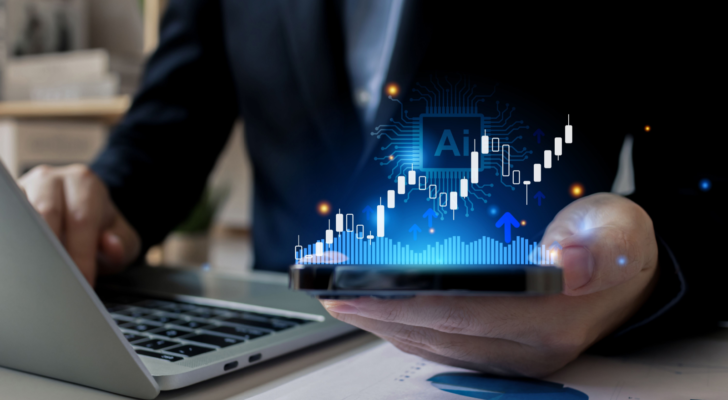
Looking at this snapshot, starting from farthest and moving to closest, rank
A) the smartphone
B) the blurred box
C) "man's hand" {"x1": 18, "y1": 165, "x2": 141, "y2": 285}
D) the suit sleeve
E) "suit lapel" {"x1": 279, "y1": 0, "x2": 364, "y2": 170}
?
the blurred box → the suit sleeve → "suit lapel" {"x1": 279, "y1": 0, "x2": 364, "y2": 170} → "man's hand" {"x1": 18, "y1": 165, "x2": 141, "y2": 285} → the smartphone

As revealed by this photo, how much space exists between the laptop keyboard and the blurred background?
107cm

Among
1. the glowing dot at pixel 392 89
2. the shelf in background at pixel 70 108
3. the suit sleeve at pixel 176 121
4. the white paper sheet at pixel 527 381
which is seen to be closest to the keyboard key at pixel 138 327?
the white paper sheet at pixel 527 381

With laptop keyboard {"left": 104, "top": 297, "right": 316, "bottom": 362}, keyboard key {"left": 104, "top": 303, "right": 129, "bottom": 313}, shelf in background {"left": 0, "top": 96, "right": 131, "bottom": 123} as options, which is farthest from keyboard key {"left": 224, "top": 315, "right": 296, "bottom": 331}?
shelf in background {"left": 0, "top": 96, "right": 131, "bottom": 123}

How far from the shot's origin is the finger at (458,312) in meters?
0.26

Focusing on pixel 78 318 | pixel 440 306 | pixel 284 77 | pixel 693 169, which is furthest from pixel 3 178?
pixel 284 77

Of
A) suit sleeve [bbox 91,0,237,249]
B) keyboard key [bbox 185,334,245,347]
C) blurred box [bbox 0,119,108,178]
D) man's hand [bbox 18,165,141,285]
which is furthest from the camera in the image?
blurred box [bbox 0,119,108,178]

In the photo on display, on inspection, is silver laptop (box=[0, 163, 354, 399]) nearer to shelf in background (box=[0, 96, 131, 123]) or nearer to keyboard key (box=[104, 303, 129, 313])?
keyboard key (box=[104, 303, 129, 313])

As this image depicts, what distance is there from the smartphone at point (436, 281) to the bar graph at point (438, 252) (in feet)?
0.12

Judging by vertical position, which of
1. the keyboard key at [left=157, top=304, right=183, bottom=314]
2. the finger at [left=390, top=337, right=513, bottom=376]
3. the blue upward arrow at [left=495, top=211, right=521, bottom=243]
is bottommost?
the finger at [left=390, top=337, right=513, bottom=376]

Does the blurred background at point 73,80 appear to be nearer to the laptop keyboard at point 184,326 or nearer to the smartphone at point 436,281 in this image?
the laptop keyboard at point 184,326

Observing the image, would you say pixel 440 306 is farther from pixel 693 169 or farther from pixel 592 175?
pixel 693 169

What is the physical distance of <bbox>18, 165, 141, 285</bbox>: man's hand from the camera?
0.54 m

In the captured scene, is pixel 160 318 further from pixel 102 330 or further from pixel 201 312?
pixel 102 330

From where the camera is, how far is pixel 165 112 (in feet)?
2.84
